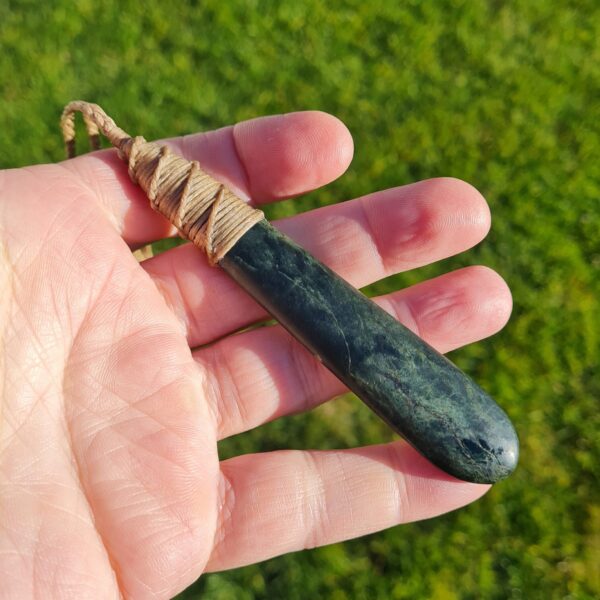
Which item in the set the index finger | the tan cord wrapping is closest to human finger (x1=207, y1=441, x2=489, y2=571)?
the tan cord wrapping

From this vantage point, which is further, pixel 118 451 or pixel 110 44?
pixel 110 44

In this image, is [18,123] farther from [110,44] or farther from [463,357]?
[463,357]

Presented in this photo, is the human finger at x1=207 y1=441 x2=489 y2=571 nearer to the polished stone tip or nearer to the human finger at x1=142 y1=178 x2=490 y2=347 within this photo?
the polished stone tip

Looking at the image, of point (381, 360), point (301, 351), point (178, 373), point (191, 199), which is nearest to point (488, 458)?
point (381, 360)

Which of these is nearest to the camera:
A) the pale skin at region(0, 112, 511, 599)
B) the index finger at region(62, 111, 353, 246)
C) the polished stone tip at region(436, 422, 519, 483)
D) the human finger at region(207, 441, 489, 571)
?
the pale skin at region(0, 112, 511, 599)

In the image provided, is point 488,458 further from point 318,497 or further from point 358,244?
point 358,244

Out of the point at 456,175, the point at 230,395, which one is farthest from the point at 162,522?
the point at 456,175

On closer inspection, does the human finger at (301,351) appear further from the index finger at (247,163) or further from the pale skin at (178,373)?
the index finger at (247,163)
